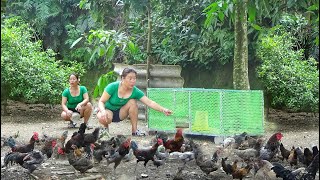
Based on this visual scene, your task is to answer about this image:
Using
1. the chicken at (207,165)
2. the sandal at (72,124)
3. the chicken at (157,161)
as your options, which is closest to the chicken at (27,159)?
the chicken at (157,161)

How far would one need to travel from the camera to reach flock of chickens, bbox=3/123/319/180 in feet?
13.4

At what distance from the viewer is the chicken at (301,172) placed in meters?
3.39

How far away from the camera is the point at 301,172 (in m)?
3.69

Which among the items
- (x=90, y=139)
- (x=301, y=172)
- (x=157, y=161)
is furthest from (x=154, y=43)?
(x=301, y=172)

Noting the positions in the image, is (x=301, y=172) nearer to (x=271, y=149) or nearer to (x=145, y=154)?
(x=271, y=149)

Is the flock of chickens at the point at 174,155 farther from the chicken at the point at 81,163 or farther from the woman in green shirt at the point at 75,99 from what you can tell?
the woman in green shirt at the point at 75,99

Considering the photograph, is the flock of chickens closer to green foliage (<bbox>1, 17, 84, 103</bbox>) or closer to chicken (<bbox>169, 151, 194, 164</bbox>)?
chicken (<bbox>169, 151, 194, 164</bbox>)

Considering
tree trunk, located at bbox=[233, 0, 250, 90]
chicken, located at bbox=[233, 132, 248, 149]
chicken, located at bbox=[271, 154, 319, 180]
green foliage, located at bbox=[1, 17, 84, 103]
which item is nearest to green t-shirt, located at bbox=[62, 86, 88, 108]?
green foliage, located at bbox=[1, 17, 84, 103]

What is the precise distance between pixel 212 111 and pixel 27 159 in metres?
2.52

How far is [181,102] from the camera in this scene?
612 cm

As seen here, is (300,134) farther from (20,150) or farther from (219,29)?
(20,150)

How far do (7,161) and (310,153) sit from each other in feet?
8.11

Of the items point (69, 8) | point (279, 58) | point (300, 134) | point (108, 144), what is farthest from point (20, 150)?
point (69, 8)

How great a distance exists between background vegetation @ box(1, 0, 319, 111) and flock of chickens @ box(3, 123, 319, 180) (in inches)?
63.2
